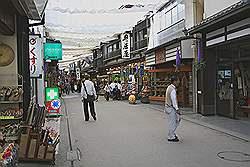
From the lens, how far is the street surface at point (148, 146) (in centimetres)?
691

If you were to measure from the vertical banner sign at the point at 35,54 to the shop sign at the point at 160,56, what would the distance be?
34.6 ft

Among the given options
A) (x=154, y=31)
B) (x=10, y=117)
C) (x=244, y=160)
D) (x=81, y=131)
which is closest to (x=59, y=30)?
(x=81, y=131)

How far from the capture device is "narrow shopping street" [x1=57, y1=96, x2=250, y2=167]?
6930 millimetres

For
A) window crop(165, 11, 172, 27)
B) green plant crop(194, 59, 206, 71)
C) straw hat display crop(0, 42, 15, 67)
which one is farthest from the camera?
window crop(165, 11, 172, 27)

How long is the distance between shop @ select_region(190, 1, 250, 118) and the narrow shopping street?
2409 mm

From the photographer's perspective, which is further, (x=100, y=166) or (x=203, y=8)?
(x=203, y=8)

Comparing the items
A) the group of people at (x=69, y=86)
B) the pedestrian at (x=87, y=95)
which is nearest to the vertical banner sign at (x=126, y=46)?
the pedestrian at (x=87, y=95)

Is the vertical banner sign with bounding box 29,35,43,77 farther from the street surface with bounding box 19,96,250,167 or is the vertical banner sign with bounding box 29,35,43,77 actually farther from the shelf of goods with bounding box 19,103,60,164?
the shelf of goods with bounding box 19,103,60,164

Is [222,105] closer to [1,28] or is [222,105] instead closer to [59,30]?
[59,30]

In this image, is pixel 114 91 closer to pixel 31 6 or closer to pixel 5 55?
pixel 5 55

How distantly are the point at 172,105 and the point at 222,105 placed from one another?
19.3 feet

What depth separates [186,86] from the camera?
19391 millimetres

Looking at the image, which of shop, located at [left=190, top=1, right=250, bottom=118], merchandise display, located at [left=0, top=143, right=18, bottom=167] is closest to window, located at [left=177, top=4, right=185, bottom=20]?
shop, located at [left=190, top=1, right=250, bottom=118]

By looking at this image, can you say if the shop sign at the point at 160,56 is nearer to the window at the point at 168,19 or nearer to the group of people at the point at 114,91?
the window at the point at 168,19
